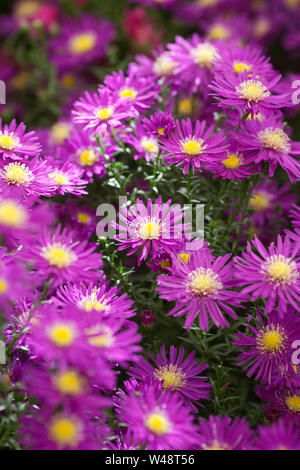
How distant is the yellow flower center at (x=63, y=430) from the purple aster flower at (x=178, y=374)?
0.60 feet

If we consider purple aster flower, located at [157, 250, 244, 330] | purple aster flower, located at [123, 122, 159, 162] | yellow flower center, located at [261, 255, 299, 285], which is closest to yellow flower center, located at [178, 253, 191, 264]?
purple aster flower, located at [157, 250, 244, 330]

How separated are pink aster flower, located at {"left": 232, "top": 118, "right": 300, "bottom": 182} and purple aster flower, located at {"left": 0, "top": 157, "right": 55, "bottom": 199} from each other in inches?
13.9

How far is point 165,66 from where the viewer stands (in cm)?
112

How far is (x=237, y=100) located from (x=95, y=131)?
0.27 m

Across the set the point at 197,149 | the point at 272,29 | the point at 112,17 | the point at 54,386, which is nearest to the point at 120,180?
the point at 197,149

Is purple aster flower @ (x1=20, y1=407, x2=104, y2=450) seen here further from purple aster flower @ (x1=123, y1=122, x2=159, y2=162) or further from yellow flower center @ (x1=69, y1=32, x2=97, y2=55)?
yellow flower center @ (x1=69, y1=32, x2=97, y2=55)

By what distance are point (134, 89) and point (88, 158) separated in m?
0.17

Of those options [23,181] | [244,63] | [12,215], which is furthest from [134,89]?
[12,215]

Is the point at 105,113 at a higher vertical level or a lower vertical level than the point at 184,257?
higher

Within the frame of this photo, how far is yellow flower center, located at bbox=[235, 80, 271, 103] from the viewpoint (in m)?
0.89

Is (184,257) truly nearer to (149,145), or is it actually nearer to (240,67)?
(149,145)

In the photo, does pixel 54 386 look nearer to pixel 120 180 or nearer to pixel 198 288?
pixel 198 288

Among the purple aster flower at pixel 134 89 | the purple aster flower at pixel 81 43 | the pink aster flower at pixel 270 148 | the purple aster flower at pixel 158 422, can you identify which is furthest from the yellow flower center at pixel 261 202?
the purple aster flower at pixel 81 43

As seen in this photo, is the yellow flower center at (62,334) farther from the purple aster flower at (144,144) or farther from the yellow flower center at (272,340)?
the purple aster flower at (144,144)
